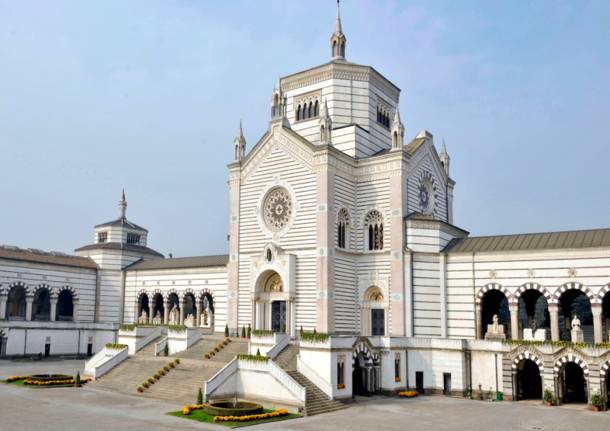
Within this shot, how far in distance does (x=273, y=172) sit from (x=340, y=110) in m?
7.57

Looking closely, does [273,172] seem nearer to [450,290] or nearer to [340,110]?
[340,110]

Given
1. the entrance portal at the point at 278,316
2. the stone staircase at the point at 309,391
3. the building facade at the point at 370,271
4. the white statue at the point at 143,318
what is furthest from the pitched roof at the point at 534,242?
the white statue at the point at 143,318

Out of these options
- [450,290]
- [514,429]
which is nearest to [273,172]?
[450,290]

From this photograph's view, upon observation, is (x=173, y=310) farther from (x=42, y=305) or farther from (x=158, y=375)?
(x=42, y=305)

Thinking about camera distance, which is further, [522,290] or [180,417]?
[522,290]

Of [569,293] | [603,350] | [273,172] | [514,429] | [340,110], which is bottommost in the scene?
[514,429]

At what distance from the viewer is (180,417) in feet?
99.5

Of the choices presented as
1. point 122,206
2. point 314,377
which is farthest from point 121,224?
point 314,377

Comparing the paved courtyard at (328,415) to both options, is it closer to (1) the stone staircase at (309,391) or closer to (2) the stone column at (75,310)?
(1) the stone staircase at (309,391)

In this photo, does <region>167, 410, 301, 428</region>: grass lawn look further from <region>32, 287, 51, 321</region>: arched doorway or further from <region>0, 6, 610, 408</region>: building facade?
<region>32, 287, 51, 321</region>: arched doorway

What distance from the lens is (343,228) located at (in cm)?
4672

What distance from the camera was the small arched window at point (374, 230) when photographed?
4612 cm

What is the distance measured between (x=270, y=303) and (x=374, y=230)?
9.54m

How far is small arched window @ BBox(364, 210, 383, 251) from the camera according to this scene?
151ft
